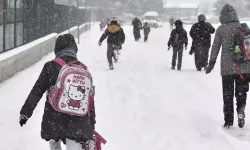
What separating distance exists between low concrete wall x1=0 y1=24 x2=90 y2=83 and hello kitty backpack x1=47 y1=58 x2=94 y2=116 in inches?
279

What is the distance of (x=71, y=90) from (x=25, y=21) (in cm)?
1177

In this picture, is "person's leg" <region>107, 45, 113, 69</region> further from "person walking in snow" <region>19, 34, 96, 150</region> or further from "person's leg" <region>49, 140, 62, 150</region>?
"person walking in snow" <region>19, 34, 96, 150</region>

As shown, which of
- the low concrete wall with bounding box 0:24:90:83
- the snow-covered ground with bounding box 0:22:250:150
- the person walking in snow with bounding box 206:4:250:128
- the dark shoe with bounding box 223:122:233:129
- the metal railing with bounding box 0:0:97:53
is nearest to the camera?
the snow-covered ground with bounding box 0:22:250:150

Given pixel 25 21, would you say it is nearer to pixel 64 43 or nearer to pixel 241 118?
pixel 241 118

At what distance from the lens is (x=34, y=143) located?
6.45 meters

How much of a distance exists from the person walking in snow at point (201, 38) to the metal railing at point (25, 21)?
18.2 ft

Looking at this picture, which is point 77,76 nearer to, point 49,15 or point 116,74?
point 116,74

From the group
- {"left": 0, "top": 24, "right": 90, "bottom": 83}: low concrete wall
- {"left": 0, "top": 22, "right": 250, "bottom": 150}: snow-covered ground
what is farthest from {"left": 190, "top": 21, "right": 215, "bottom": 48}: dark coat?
{"left": 0, "top": 24, "right": 90, "bottom": 83}: low concrete wall

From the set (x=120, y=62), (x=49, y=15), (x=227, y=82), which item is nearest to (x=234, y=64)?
(x=227, y=82)

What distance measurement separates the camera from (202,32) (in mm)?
14125

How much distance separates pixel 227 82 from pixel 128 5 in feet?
277

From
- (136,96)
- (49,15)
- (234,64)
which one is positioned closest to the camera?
(234,64)

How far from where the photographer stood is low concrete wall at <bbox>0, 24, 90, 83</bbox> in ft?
36.3

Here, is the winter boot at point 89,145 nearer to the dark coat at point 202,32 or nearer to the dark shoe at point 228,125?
the dark shoe at point 228,125
